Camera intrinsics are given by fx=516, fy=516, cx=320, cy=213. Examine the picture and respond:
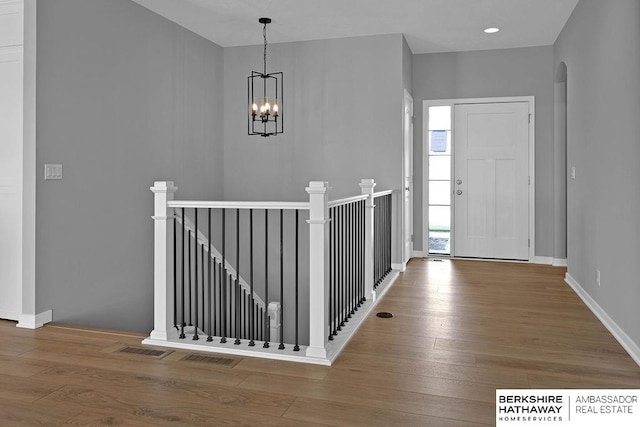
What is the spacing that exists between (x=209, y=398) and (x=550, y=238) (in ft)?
17.4

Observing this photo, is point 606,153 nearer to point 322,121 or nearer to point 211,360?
point 211,360

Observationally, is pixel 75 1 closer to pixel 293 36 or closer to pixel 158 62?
pixel 158 62

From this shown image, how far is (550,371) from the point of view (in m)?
2.82

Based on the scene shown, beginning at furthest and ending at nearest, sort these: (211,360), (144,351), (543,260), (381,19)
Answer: (543,260) < (381,19) < (144,351) < (211,360)

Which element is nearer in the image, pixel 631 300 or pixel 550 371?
pixel 550 371

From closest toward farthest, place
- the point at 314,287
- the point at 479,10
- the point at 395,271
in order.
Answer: the point at 314,287 < the point at 479,10 < the point at 395,271

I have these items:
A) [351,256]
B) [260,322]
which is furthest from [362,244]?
[260,322]

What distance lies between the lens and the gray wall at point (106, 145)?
3.83 m

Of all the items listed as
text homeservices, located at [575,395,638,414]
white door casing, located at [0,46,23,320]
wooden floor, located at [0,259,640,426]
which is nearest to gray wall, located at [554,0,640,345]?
wooden floor, located at [0,259,640,426]

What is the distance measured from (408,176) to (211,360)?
13.8ft

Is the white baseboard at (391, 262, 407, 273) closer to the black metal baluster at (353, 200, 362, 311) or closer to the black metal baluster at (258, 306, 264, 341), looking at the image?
the black metal baluster at (353, 200, 362, 311)

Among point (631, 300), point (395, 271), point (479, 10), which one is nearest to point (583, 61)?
point (479, 10)

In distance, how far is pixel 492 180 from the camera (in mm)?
6727

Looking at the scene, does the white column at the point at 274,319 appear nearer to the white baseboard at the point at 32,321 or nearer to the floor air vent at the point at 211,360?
the white baseboard at the point at 32,321
